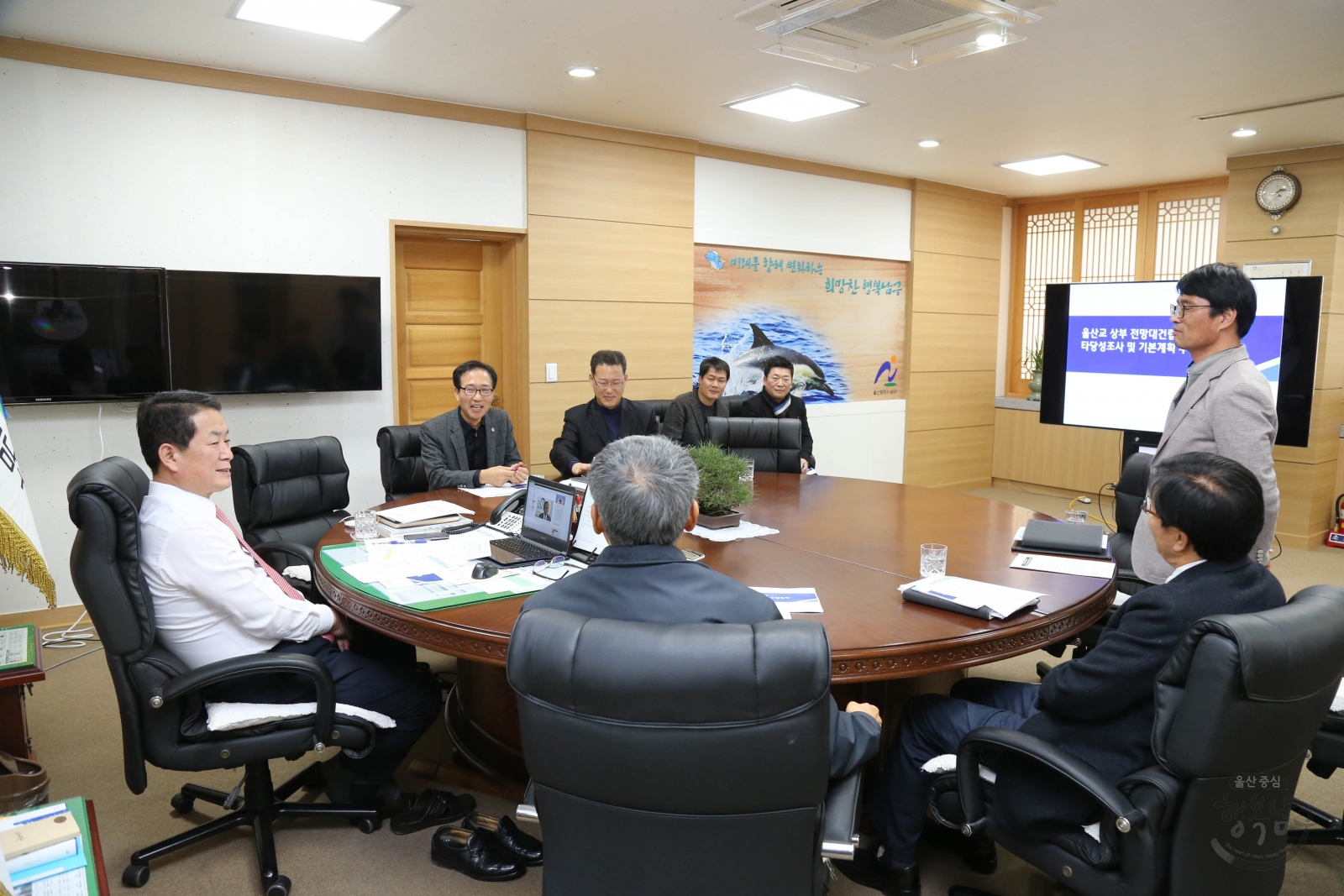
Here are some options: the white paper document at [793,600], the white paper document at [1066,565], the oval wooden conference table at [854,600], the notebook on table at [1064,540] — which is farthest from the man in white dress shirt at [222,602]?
the notebook on table at [1064,540]

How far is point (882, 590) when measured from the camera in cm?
256

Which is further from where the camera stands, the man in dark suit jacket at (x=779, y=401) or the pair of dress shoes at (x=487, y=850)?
the man in dark suit jacket at (x=779, y=401)

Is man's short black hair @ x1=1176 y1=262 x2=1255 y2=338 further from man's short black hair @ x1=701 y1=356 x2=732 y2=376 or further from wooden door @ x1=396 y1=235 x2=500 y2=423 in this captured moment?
wooden door @ x1=396 y1=235 x2=500 y2=423

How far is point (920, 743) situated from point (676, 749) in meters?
1.11

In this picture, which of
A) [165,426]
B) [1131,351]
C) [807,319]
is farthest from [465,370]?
[1131,351]

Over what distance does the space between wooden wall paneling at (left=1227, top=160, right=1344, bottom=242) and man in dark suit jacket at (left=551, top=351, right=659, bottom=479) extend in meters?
4.99

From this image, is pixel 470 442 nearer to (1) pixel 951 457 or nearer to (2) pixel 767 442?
(2) pixel 767 442

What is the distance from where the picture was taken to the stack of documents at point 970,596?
2.29 m

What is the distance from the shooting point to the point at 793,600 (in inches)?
95.7

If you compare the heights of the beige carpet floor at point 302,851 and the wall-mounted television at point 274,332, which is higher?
the wall-mounted television at point 274,332

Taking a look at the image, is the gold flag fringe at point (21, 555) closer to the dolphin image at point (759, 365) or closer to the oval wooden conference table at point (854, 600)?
the oval wooden conference table at point (854, 600)

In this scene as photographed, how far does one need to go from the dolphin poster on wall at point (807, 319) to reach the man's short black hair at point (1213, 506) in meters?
4.94

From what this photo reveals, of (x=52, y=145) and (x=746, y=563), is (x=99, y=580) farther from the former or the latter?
(x=52, y=145)

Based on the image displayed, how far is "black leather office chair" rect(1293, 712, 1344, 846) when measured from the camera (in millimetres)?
2311
